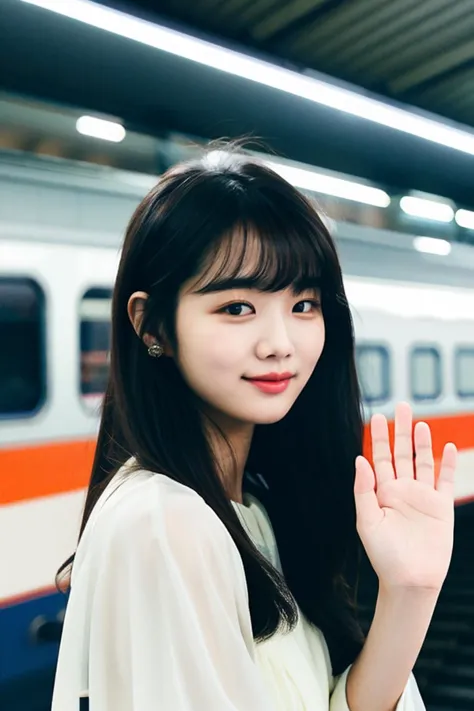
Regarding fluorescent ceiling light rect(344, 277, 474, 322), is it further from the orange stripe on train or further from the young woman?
the young woman

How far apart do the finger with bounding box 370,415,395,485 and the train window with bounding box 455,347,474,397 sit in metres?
3.28

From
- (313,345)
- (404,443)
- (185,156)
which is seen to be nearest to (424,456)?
(404,443)

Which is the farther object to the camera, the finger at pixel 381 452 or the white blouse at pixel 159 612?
the finger at pixel 381 452

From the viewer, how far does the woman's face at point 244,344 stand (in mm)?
983

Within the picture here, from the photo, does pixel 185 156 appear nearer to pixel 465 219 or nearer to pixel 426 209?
pixel 426 209

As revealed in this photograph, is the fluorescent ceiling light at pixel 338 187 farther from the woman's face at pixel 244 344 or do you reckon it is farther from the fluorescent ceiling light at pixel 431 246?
the woman's face at pixel 244 344

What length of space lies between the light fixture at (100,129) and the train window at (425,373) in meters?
1.85

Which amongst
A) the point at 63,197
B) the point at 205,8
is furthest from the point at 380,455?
the point at 205,8

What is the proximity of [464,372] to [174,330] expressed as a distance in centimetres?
356

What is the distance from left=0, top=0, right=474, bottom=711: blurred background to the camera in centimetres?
234

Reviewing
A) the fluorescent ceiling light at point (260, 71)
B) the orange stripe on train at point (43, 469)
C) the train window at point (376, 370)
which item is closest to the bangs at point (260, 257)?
the orange stripe on train at point (43, 469)

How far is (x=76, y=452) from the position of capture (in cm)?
243

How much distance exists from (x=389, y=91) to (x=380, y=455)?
12.0 ft

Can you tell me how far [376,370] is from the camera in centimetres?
366
